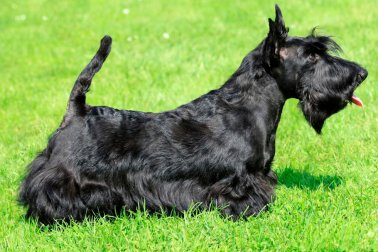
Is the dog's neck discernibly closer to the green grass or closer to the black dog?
the black dog

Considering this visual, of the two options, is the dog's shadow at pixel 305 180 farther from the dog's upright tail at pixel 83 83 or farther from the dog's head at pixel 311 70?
the dog's upright tail at pixel 83 83

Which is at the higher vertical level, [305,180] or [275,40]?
[275,40]

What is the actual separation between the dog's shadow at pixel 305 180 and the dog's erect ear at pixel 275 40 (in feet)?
3.42

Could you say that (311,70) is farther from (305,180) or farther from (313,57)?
(305,180)

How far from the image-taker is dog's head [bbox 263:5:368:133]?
12.7 ft

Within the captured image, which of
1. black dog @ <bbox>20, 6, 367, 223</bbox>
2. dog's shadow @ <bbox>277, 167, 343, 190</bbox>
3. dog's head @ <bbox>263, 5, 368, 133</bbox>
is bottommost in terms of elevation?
dog's shadow @ <bbox>277, 167, 343, 190</bbox>

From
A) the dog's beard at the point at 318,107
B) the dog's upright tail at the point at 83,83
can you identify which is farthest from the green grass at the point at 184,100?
the dog's upright tail at the point at 83,83

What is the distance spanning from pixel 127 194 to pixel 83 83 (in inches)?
33.2

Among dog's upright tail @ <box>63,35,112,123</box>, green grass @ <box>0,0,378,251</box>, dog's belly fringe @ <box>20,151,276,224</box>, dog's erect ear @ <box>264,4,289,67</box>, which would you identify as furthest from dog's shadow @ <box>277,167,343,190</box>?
dog's upright tail @ <box>63,35,112,123</box>

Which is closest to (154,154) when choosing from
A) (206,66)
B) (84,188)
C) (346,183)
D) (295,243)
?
(84,188)

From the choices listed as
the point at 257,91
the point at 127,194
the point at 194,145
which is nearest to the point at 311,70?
the point at 257,91

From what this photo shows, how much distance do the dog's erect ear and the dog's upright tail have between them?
1.12 metres

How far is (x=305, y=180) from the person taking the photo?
4461mm

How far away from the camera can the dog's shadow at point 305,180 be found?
4.29m
